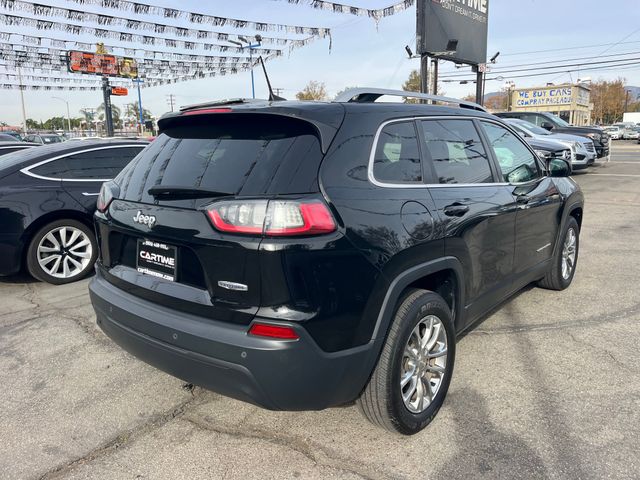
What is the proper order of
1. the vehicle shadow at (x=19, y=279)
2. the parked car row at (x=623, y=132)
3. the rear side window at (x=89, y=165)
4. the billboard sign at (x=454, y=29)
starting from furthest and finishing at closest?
1. the parked car row at (x=623, y=132)
2. the billboard sign at (x=454, y=29)
3. the vehicle shadow at (x=19, y=279)
4. the rear side window at (x=89, y=165)

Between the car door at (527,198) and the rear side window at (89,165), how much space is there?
445 cm

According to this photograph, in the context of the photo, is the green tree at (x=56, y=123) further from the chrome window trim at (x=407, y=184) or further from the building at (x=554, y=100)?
the chrome window trim at (x=407, y=184)

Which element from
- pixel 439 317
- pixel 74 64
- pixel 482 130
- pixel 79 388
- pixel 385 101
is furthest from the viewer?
pixel 74 64

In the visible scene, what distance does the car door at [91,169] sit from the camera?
5.54 meters

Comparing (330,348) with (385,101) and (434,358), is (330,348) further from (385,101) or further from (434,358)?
(385,101)

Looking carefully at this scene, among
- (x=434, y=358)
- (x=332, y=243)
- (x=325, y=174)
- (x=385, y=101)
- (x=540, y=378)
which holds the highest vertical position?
(x=385, y=101)

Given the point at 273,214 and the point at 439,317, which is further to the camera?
the point at 439,317

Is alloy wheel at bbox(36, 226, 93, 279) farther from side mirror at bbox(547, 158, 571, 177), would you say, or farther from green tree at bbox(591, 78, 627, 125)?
green tree at bbox(591, 78, 627, 125)

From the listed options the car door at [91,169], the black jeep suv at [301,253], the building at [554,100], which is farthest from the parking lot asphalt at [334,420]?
the building at [554,100]

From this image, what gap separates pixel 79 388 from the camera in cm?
323

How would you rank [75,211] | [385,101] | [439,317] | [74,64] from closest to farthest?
[439,317] < [385,101] < [75,211] < [74,64]

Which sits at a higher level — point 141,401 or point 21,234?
point 21,234

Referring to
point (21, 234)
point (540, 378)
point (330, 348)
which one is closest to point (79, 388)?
point (330, 348)

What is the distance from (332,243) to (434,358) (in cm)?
112
